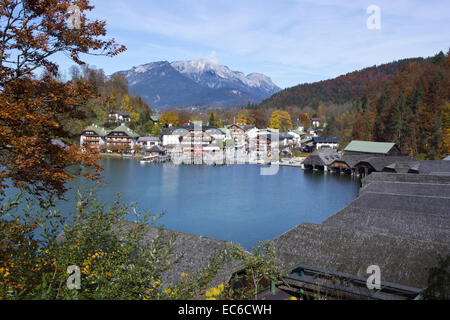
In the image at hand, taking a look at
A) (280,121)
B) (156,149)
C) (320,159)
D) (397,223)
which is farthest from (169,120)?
(397,223)

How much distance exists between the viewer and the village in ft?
100

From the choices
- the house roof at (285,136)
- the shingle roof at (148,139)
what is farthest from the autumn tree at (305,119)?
the shingle roof at (148,139)

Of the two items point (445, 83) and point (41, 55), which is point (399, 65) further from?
point (41, 55)

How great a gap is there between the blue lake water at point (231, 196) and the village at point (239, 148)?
221 cm

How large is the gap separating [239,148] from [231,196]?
23.5 m

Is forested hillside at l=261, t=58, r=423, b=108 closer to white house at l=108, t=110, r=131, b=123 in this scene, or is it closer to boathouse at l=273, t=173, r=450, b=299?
white house at l=108, t=110, r=131, b=123

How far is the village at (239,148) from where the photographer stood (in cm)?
3062

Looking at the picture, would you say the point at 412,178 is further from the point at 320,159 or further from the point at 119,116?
the point at 119,116

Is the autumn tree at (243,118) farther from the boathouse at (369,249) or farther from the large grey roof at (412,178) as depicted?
the boathouse at (369,249)

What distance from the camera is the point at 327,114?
67.4m

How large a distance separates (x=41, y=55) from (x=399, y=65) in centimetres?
9269

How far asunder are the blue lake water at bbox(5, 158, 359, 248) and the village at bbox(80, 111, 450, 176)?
2210 millimetres

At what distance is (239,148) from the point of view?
43375 mm
